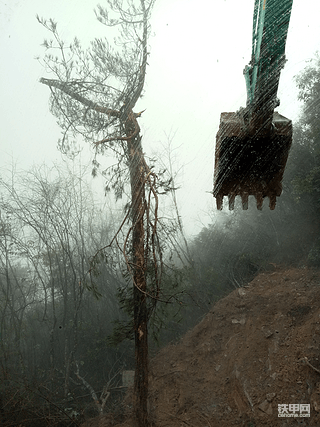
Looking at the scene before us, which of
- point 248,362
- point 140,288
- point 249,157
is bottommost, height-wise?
point 248,362

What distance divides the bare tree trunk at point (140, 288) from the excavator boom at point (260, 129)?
2.47 m

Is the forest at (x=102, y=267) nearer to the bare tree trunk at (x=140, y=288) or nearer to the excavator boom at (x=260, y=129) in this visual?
the bare tree trunk at (x=140, y=288)

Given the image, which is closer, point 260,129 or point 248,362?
point 260,129

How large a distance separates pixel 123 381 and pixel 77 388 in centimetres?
169

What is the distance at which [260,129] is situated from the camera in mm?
1745

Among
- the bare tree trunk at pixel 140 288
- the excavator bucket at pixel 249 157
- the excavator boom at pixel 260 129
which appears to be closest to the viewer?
the excavator boom at pixel 260 129

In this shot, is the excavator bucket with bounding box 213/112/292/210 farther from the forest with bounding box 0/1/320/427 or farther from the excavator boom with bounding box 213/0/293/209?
the forest with bounding box 0/1/320/427

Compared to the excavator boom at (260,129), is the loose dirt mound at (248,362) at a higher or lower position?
lower

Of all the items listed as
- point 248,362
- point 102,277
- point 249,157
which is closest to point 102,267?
point 102,277

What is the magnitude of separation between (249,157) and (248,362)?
6.26 metres

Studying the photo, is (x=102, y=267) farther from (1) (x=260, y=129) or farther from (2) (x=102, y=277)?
(1) (x=260, y=129)

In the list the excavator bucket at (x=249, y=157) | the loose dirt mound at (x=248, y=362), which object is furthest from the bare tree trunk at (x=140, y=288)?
the excavator bucket at (x=249, y=157)

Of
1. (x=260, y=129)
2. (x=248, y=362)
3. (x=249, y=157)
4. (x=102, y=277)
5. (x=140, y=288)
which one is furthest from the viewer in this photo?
(x=102, y=277)

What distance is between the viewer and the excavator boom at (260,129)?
1481mm
